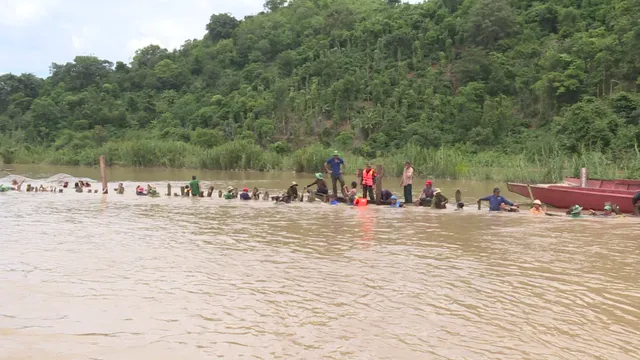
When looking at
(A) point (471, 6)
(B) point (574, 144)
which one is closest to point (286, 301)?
(B) point (574, 144)

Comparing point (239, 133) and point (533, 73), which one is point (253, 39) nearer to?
point (239, 133)

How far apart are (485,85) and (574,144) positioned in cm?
2180

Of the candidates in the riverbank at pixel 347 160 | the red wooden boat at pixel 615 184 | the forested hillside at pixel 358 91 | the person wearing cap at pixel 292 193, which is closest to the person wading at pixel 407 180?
the person wearing cap at pixel 292 193

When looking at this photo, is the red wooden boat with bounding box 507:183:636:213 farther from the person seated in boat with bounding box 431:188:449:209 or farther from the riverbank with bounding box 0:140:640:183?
the riverbank with bounding box 0:140:640:183

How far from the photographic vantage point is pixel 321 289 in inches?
291

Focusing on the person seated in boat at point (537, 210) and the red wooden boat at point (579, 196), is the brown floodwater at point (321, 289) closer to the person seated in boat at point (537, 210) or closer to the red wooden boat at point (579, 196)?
the person seated in boat at point (537, 210)

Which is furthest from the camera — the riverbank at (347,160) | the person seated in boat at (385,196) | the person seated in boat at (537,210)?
the riverbank at (347,160)

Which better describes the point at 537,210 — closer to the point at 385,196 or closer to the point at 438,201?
the point at 438,201

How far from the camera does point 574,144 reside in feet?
104

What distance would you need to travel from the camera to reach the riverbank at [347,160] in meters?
23.2

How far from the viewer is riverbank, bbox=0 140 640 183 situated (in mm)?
23156

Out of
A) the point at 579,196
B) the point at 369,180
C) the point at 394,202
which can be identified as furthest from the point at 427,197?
the point at 579,196

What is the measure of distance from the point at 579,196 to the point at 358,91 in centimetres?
4217

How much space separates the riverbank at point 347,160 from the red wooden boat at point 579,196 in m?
5.25
